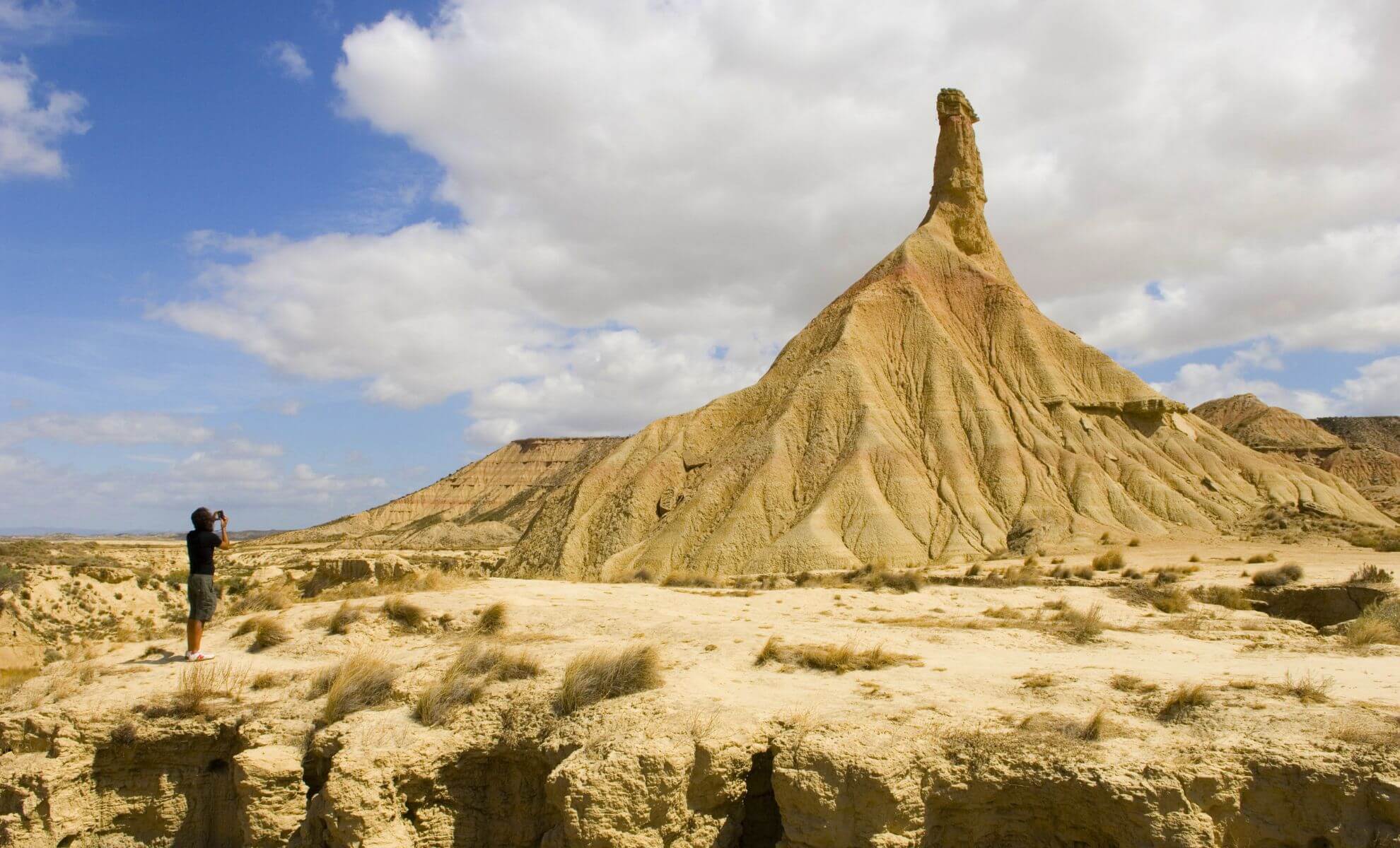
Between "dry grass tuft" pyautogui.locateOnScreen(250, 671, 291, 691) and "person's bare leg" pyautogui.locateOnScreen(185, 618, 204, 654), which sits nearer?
"dry grass tuft" pyautogui.locateOnScreen(250, 671, 291, 691)

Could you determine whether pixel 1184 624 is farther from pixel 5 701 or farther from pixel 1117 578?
pixel 5 701

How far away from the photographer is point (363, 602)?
41.5 ft

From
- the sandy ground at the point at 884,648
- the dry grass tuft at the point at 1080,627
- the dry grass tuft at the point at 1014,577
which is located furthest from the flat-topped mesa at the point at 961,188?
the dry grass tuft at the point at 1080,627

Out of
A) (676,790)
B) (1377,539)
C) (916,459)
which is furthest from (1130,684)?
(916,459)

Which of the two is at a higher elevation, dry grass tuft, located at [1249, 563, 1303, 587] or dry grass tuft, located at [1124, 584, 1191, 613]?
dry grass tuft, located at [1249, 563, 1303, 587]

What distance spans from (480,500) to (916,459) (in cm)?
9377

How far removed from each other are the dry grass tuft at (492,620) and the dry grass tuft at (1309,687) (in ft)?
29.4

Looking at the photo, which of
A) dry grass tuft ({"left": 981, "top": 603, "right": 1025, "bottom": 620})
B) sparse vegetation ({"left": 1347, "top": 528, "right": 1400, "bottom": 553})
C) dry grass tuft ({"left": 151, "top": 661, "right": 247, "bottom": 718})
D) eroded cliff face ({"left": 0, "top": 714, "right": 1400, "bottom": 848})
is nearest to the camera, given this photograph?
eroded cliff face ({"left": 0, "top": 714, "right": 1400, "bottom": 848})

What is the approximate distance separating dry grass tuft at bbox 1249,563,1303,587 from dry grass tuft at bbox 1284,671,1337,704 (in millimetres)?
11413

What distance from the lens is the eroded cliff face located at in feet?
21.1

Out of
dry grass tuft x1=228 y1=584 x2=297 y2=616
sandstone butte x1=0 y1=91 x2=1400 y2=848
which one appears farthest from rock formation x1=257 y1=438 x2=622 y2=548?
sandstone butte x1=0 y1=91 x2=1400 y2=848

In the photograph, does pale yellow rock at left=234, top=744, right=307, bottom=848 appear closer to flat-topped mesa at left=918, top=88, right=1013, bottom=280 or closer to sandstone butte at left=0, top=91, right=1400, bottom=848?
sandstone butte at left=0, top=91, right=1400, bottom=848

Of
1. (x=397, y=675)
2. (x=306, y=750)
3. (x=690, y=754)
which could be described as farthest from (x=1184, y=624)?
(x=306, y=750)

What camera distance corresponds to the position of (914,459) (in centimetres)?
3894
